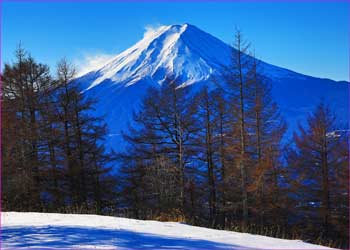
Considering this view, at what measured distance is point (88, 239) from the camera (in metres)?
6.46

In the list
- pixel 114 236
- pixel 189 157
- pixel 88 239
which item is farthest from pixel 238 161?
pixel 88 239

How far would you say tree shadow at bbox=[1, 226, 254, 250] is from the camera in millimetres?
6078

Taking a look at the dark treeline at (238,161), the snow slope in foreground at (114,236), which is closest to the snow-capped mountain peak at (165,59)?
the dark treeline at (238,161)

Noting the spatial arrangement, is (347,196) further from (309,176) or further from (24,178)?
(24,178)

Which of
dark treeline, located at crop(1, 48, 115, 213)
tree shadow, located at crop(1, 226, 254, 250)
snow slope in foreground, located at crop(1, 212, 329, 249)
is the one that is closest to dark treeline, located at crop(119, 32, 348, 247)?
dark treeline, located at crop(1, 48, 115, 213)

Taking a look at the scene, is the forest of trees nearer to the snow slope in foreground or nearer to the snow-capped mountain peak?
the snow slope in foreground

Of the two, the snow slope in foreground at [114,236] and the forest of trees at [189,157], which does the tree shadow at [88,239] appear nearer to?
the snow slope in foreground at [114,236]

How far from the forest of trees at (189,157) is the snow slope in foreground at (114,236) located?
7990 mm

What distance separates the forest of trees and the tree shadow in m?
9.06

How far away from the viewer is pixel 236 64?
17609 mm

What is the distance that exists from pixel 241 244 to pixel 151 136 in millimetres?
14860

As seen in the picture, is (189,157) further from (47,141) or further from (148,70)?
(148,70)

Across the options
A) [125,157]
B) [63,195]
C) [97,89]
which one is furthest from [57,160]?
[97,89]

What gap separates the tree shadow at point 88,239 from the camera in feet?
→ 19.9
